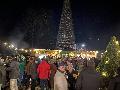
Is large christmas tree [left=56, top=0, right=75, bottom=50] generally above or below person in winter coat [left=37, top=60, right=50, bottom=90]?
above

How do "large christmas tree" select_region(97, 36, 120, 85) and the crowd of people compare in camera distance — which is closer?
the crowd of people

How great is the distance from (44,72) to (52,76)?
1.53 ft

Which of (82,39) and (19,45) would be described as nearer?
(19,45)

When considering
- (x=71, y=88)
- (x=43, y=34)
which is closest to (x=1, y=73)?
(x=71, y=88)

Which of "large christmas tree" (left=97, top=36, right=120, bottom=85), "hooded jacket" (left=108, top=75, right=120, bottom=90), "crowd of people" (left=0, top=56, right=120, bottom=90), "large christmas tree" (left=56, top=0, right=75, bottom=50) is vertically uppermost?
"large christmas tree" (left=56, top=0, right=75, bottom=50)

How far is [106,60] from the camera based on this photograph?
20.9m

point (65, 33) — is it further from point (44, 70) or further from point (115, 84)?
point (115, 84)

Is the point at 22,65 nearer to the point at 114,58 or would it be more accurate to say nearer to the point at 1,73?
the point at 114,58

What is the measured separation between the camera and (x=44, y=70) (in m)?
19.1

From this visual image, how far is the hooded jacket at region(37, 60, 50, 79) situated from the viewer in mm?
19016

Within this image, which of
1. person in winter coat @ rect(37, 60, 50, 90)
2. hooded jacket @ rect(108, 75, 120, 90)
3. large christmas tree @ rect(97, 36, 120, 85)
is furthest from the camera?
large christmas tree @ rect(97, 36, 120, 85)

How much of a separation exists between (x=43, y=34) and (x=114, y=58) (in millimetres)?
64945

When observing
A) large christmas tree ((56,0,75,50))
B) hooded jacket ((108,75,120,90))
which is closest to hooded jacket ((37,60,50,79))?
hooded jacket ((108,75,120,90))

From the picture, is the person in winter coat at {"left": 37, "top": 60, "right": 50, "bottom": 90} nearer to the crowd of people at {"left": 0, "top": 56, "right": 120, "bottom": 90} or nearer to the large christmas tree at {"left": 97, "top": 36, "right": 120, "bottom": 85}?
the crowd of people at {"left": 0, "top": 56, "right": 120, "bottom": 90}
